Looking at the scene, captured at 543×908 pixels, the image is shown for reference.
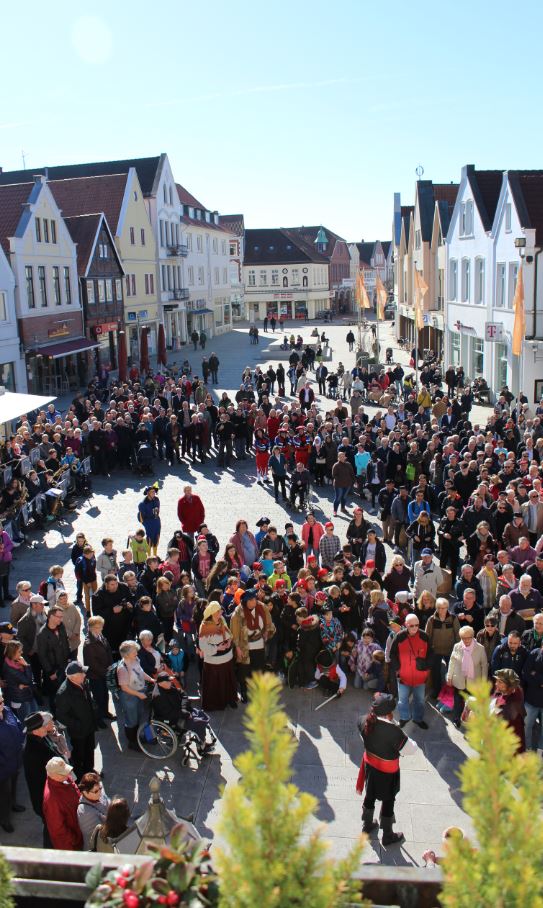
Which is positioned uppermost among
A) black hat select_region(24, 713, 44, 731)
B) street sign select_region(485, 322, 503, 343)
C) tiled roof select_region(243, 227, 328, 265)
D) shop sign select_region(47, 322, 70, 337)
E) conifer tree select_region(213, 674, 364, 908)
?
tiled roof select_region(243, 227, 328, 265)

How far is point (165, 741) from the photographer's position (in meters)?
9.05

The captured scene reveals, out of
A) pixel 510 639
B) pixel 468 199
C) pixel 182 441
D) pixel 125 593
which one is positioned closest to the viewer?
pixel 510 639

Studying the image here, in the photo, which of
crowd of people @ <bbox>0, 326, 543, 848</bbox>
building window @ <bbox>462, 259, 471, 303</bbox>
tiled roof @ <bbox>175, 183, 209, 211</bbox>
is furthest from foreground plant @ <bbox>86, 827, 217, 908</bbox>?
tiled roof @ <bbox>175, 183, 209, 211</bbox>

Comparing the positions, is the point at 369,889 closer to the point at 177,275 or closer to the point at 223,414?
the point at 223,414

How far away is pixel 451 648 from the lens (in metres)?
9.79

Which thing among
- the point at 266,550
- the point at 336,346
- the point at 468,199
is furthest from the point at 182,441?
the point at 336,346

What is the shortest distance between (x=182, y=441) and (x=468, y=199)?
20.2m

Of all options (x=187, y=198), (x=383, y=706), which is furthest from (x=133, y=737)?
(x=187, y=198)

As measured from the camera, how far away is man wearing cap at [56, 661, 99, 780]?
8.12 m

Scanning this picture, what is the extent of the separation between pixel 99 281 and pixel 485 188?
20273 mm

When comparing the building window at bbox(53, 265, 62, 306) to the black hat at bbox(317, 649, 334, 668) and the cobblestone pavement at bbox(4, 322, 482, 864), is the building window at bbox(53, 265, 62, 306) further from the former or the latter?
the black hat at bbox(317, 649, 334, 668)

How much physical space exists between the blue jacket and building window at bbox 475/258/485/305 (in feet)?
99.7

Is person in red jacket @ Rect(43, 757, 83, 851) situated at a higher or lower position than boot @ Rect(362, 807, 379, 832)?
higher

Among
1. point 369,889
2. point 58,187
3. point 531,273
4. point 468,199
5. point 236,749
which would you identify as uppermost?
point 58,187
